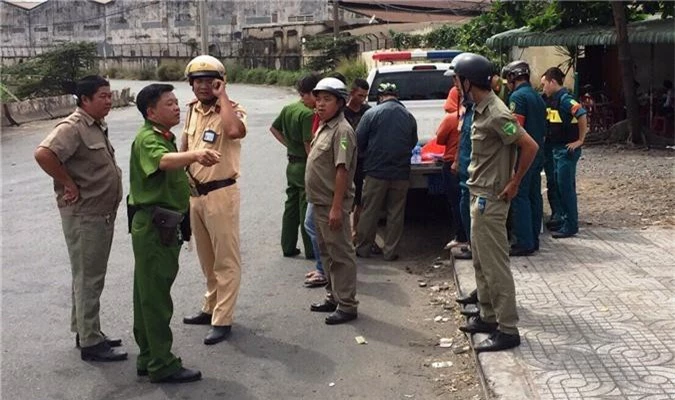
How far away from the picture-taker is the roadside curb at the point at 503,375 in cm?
437

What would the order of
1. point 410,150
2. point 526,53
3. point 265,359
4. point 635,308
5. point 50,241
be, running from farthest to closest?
1. point 526,53
2. point 50,241
3. point 410,150
4. point 635,308
5. point 265,359

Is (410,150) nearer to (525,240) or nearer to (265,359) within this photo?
(525,240)

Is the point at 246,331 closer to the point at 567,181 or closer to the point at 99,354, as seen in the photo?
the point at 99,354

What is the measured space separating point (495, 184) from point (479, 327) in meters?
1.05

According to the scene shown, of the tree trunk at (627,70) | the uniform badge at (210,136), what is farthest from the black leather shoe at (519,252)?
the tree trunk at (627,70)

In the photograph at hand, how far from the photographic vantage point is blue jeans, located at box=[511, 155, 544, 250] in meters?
6.95

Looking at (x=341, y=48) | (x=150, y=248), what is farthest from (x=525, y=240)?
(x=341, y=48)

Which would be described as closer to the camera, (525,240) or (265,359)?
(265,359)

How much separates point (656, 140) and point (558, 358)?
12.2 meters

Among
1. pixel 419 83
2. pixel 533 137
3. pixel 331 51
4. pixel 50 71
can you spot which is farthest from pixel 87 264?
pixel 331 51

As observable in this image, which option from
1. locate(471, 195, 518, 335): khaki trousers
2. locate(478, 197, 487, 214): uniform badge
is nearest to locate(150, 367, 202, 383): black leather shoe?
locate(471, 195, 518, 335): khaki trousers

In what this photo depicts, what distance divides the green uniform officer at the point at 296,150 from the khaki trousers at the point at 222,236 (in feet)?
5.65

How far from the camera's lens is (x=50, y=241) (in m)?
8.80

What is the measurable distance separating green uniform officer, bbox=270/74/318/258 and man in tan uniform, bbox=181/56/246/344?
1610mm
